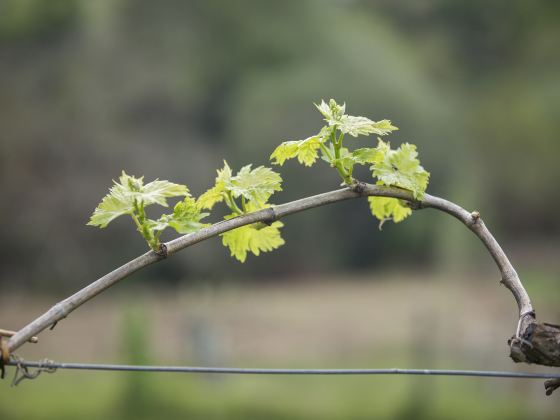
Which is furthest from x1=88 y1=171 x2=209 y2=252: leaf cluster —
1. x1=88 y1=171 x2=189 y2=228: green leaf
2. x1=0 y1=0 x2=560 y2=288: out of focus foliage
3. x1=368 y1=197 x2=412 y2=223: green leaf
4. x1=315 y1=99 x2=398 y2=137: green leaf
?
x1=0 y1=0 x2=560 y2=288: out of focus foliage

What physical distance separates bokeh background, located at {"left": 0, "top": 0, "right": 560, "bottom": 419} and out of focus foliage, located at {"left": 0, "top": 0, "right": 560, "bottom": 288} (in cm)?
3

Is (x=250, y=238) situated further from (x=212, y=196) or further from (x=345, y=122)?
(x=345, y=122)

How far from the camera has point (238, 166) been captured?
35.0ft

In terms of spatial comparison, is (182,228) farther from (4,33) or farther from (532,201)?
(532,201)

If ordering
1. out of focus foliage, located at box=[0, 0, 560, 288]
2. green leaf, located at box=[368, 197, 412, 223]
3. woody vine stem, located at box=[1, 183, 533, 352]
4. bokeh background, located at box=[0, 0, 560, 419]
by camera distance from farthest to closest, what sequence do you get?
out of focus foliage, located at box=[0, 0, 560, 288] < bokeh background, located at box=[0, 0, 560, 419] < green leaf, located at box=[368, 197, 412, 223] < woody vine stem, located at box=[1, 183, 533, 352]

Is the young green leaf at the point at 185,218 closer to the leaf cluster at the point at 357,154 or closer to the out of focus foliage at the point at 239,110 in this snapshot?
the leaf cluster at the point at 357,154

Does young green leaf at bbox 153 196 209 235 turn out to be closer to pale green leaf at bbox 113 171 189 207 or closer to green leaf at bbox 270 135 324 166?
pale green leaf at bbox 113 171 189 207

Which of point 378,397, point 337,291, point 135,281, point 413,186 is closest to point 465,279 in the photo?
point 337,291

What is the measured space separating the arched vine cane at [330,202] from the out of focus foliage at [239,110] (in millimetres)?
8600

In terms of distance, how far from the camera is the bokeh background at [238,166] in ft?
28.1

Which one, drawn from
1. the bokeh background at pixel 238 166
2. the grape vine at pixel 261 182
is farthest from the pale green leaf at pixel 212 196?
the bokeh background at pixel 238 166

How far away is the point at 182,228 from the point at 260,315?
890cm

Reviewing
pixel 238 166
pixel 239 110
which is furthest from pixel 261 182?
pixel 239 110

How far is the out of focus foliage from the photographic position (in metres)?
10.0
